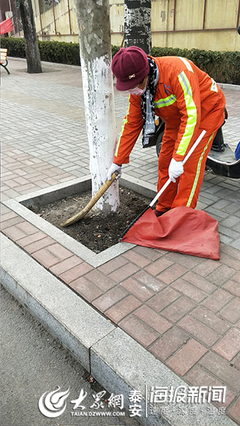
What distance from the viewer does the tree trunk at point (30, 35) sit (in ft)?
41.5

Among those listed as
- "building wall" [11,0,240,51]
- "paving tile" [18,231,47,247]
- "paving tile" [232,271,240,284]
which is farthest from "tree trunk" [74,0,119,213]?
"building wall" [11,0,240,51]

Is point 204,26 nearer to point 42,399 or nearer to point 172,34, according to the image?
point 172,34

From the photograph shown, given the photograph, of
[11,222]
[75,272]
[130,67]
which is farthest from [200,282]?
[11,222]

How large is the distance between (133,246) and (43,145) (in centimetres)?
341

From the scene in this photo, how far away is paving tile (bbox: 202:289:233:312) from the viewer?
247 centimetres

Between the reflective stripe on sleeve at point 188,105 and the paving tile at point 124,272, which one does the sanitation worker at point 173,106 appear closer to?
the reflective stripe on sleeve at point 188,105

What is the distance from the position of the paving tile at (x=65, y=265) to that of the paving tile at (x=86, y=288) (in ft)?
0.58

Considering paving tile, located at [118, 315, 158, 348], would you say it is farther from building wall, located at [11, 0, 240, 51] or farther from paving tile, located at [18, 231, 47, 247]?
building wall, located at [11, 0, 240, 51]

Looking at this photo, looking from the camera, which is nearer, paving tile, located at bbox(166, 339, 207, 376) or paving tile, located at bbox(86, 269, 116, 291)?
paving tile, located at bbox(166, 339, 207, 376)

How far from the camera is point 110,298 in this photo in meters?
2.55

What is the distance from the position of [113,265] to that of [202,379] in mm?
1157

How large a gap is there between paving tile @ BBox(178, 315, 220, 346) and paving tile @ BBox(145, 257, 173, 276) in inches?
20.5

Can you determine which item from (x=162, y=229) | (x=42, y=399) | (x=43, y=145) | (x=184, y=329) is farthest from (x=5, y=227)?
(x=43, y=145)

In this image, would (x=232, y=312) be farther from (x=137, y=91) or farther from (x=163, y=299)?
(x=137, y=91)
